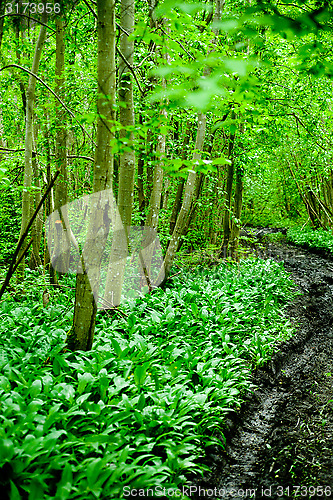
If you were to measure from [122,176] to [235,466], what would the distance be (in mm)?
3938

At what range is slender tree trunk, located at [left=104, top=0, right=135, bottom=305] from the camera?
4.39 m

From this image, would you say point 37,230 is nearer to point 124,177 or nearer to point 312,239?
point 124,177

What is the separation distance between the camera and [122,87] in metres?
4.18

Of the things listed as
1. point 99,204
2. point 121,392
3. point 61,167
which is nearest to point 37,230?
point 61,167

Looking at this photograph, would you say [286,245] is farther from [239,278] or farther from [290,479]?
[290,479]

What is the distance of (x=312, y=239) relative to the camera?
15211 millimetres

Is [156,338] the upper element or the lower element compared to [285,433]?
upper

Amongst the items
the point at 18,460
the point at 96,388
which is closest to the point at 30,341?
the point at 96,388

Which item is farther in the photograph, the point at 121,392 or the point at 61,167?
the point at 61,167

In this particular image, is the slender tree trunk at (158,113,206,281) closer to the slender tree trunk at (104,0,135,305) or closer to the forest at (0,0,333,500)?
the forest at (0,0,333,500)

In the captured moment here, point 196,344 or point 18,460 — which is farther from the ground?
point 18,460

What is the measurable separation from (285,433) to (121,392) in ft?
6.21

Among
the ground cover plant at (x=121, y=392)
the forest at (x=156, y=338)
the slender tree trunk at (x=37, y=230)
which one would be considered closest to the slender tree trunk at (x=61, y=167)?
the forest at (x=156, y=338)

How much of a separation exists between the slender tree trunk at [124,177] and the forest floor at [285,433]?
8.46ft
